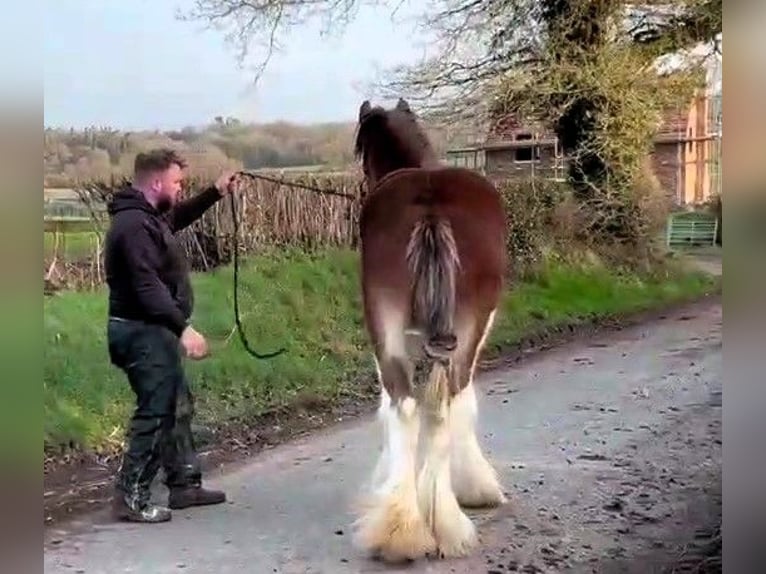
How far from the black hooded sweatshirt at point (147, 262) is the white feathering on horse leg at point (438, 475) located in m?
0.58

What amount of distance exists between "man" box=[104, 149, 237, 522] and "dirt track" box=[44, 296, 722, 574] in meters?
0.09

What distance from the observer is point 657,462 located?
255 cm

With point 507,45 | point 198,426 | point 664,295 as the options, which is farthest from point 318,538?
point 507,45

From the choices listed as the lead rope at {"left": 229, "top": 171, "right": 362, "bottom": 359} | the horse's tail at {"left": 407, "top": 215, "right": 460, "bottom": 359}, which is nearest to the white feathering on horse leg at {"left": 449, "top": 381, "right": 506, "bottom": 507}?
the horse's tail at {"left": 407, "top": 215, "right": 460, "bottom": 359}

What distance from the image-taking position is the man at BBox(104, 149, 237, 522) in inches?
91.0

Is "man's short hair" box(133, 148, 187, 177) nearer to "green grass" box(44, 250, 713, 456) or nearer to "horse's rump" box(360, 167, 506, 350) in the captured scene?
"green grass" box(44, 250, 713, 456)

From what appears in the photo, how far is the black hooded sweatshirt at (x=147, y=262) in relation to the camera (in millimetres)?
2307

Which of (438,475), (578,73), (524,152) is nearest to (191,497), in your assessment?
(438,475)

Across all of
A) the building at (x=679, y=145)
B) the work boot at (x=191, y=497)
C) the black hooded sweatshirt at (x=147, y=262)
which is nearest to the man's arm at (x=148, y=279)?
the black hooded sweatshirt at (x=147, y=262)

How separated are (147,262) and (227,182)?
25cm

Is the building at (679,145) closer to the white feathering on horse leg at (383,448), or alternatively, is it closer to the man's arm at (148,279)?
the white feathering on horse leg at (383,448)

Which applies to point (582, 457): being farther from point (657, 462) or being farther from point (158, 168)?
point (158, 168)

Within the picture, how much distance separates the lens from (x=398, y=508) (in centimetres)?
238

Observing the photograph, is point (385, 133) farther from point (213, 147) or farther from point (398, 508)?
point (398, 508)
